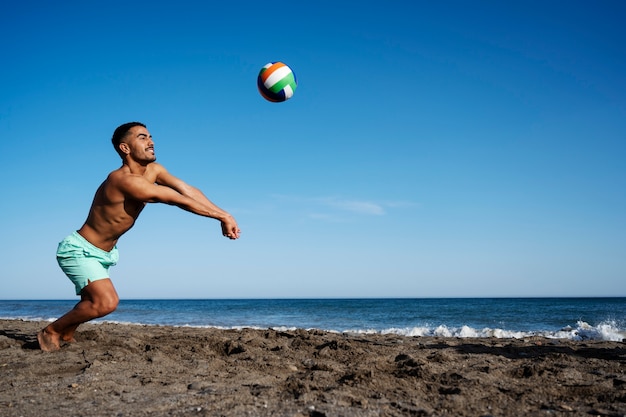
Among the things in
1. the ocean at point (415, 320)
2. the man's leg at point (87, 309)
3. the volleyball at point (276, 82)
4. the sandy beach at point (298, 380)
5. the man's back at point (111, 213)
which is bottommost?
the ocean at point (415, 320)

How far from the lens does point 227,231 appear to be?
13.2 feet

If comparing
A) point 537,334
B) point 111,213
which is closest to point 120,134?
point 111,213

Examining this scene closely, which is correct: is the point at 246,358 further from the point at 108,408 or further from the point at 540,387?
the point at 540,387

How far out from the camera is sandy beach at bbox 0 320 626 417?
2.58 metres

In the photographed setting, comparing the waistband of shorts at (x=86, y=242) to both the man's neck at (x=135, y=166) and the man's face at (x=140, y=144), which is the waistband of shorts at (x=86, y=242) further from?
the man's face at (x=140, y=144)

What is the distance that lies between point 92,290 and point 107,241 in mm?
506

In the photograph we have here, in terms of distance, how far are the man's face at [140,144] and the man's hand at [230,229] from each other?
1.20 meters

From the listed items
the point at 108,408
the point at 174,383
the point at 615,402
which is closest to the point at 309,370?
the point at 174,383

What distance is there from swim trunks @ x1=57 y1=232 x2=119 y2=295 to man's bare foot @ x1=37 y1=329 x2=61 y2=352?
0.54m

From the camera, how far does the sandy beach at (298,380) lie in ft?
8.47

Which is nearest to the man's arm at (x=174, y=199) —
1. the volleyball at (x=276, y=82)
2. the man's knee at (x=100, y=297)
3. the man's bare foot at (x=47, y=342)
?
the man's knee at (x=100, y=297)

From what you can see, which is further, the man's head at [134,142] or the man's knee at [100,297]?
the man's head at [134,142]

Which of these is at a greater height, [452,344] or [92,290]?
[92,290]

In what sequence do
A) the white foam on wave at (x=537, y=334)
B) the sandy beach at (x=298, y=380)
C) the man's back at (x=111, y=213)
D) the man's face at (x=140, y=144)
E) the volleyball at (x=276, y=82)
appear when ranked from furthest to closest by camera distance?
the white foam on wave at (x=537, y=334), the volleyball at (x=276, y=82), the man's face at (x=140, y=144), the man's back at (x=111, y=213), the sandy beach at (x=298, y=380)
